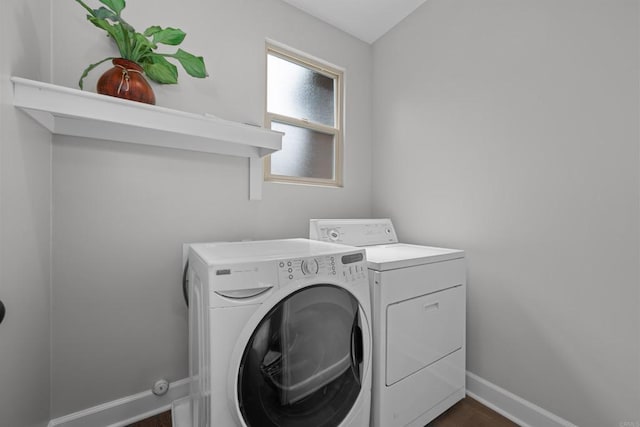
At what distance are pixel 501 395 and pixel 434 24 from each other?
7.95 ft

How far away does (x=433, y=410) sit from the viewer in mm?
1399

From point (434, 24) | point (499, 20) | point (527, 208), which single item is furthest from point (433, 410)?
point (434, 24)

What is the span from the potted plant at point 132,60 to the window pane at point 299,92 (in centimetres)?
71

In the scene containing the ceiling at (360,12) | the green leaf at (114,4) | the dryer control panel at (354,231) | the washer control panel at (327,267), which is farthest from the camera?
the ceiling at (360,12)

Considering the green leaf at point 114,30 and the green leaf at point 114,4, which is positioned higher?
the green leaf at point 114,4

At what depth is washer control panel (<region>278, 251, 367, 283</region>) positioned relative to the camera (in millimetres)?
945

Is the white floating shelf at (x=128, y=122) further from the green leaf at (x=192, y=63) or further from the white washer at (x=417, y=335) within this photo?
the white washer at (x=417, y=335)

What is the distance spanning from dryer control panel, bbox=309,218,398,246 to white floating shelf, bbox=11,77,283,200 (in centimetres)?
59

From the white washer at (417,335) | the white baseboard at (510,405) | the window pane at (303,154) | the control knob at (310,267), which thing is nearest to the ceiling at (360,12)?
the window pane at (303,154)

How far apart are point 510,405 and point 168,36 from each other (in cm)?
261

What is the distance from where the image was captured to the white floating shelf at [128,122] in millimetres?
949

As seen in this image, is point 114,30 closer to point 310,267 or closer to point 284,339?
point 310,267

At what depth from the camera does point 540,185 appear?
1367mm

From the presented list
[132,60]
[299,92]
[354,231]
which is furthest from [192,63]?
[354,231]
